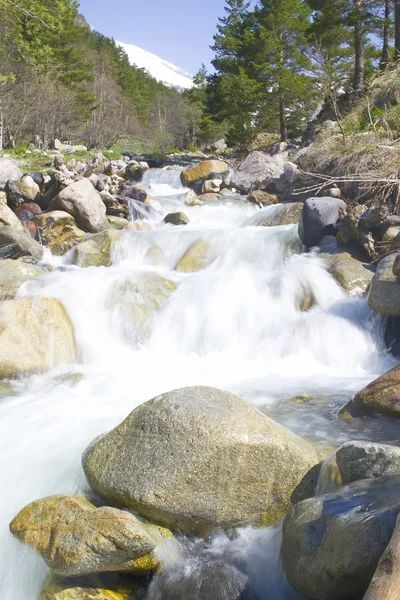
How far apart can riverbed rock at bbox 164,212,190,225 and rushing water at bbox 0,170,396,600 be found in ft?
8.17

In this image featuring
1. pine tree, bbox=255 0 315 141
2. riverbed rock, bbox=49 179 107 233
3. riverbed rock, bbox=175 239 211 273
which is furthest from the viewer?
pine tree, bbox=255 0 315 141

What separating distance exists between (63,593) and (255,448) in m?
1.50

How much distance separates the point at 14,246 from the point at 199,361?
Result: 214 inches

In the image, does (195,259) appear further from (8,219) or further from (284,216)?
(8,219)

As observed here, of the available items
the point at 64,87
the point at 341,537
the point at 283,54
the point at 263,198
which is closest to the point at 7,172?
the point at 263,198

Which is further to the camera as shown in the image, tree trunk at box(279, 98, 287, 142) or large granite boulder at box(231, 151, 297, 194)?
tree trunk at box(279, 98, 287, 142)

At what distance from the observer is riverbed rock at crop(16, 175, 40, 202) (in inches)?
547

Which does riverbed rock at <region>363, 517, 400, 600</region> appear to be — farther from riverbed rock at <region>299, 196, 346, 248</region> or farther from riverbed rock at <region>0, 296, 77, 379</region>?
riverbed rock at <region>299, 196, 346, 248</region>

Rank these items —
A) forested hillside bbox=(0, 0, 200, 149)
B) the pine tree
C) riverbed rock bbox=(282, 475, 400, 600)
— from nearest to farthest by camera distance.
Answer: riverbed rock bbox=(282, 475, 400, 600), forested hillside bbox=(0, 0, 200, 149), the pine tree

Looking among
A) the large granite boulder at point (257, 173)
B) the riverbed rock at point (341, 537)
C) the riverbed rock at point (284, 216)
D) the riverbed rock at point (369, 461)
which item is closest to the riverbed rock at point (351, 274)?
the riverbed rock at point (284, 216)

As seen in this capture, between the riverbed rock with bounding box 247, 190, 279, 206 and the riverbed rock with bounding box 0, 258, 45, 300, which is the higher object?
the riverbed rock with bounding box 247, 190, 279, 206

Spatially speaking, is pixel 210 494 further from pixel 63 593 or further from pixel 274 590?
pixel 63 593

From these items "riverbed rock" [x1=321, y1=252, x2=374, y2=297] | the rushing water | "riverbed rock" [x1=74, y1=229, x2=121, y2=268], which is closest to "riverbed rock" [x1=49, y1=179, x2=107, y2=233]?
"riverbed rock" [x1=74, y1=229, x2=121, y2=268]

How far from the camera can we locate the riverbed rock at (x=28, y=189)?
1390 cm
